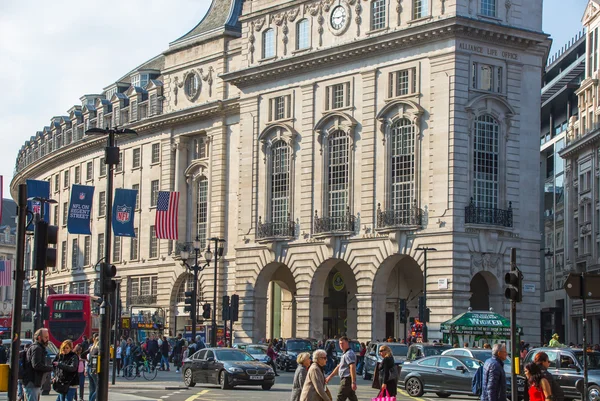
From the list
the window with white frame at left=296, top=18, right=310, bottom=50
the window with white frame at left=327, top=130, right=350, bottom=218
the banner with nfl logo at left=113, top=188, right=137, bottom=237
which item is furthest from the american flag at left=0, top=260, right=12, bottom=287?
the window with white frame at left=296, top=18, right=310, bottom=50

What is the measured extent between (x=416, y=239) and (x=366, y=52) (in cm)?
1129

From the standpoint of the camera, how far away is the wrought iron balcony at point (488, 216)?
2470 inches

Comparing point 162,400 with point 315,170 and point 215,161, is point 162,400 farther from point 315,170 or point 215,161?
point 215,161

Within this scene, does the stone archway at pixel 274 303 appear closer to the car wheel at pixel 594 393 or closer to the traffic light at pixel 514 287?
the car wheel at pixel 594 393

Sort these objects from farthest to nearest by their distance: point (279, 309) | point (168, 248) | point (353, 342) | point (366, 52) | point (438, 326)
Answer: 1. point (168, 248)
2. point (279, 309)
3. point (366, 52)
4. point (438, 326)
5. point (353, 342)

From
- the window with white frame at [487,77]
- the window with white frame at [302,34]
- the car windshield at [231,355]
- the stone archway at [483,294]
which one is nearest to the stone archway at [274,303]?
the stone archway at [483,294]

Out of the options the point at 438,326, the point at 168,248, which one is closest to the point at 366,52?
the point at 438,326

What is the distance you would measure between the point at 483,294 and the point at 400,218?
21.2 ft

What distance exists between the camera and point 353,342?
57688mm

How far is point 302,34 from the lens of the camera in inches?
2840

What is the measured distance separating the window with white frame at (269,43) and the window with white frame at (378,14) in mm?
8608

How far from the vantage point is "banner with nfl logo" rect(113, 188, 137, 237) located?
58438 millimetres

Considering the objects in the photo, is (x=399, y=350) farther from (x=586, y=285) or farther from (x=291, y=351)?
(x=586, y=285)

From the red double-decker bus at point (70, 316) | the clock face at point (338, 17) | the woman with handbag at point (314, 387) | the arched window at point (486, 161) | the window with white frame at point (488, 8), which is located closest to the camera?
the woman with handbag at point (314, 387)
